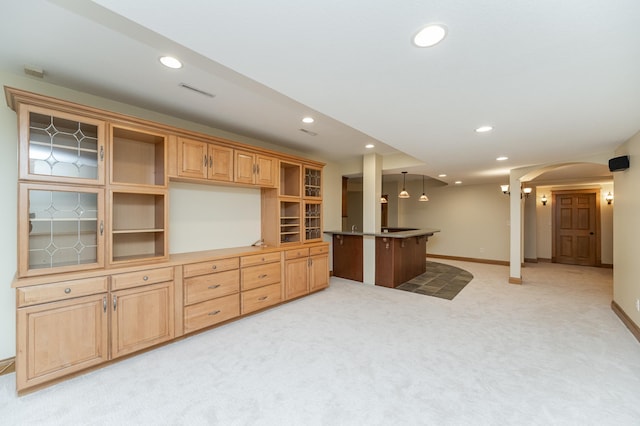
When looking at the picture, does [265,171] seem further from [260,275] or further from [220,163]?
[260,275]

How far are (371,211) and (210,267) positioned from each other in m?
3.21

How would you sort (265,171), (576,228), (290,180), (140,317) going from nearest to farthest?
(140,317) < (265,171) < (290,180) < (576,228)

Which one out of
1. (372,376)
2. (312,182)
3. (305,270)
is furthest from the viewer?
(312,182)

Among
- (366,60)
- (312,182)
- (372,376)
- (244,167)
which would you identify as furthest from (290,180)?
(372,376)

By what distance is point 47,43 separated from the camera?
1921mm

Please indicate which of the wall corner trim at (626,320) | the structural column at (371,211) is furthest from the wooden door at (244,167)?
the wall corner trim at (626,320)

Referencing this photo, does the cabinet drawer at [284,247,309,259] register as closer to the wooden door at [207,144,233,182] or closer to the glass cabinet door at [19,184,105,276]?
the wooden door at [207,144,233,182]

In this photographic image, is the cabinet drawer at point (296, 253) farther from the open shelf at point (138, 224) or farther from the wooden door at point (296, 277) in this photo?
the open shelf at point (138, 224)

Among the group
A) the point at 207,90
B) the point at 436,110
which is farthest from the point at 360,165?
the point at 207,90

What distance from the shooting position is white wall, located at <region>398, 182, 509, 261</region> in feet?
24.2

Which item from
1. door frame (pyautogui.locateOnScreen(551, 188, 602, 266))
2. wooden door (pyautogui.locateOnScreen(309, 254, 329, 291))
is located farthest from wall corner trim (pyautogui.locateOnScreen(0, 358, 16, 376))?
door frame (pyautogui.locateOnScreen(551, 188, 602, 266))

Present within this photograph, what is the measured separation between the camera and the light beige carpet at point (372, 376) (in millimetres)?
1844

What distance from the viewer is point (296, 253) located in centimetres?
420

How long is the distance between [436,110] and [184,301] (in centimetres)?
320
